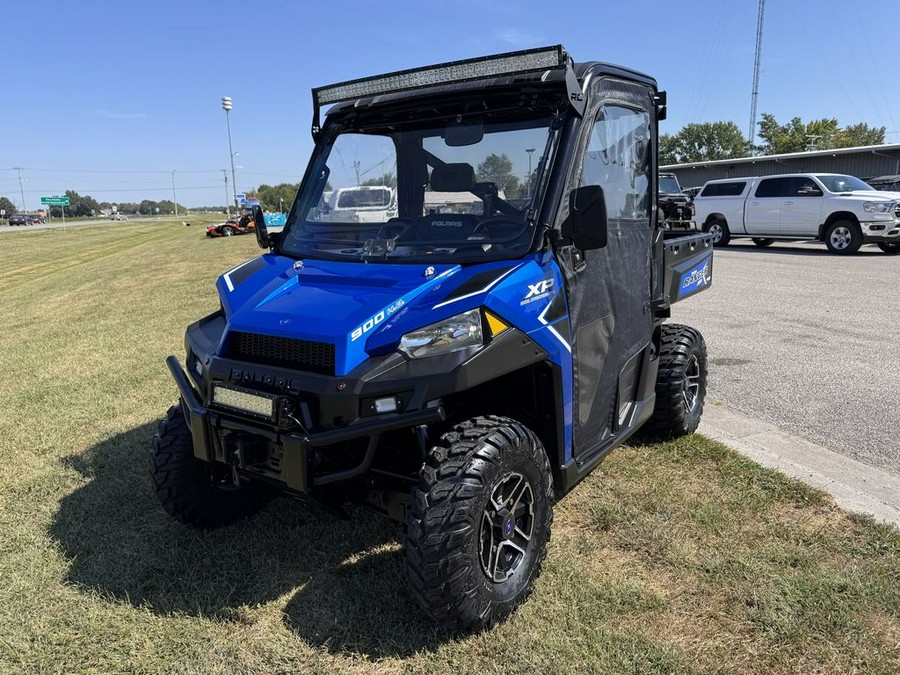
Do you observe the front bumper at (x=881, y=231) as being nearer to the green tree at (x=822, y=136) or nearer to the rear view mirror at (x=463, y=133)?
the rear view mirror at (x=463, y=133)

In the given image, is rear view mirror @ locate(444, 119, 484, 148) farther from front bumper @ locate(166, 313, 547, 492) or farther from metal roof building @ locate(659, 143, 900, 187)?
metal roof building @ locate(659, 143, 900, 187)

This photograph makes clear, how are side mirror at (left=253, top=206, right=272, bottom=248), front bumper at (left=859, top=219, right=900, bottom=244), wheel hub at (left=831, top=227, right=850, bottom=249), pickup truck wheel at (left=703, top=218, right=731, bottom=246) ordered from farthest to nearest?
pickup truck wheel at (left=703, top=218, right=731, bottom=246)
wheel hub at (left=831, top=227, right=850, bottom=249)
front bumper at (left=859, top=219, right=900, bottom=244)
side mirror at (left=253, top=206, right=272, bottom=248)

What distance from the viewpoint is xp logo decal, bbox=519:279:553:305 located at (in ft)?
9.21

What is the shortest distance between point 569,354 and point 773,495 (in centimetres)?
176

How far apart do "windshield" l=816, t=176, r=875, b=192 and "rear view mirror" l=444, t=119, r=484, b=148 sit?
615 inches

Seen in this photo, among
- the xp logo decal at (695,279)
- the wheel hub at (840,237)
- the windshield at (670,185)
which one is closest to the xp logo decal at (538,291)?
the xp logo decal at (695,279)

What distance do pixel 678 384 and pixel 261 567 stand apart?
292 centimetres

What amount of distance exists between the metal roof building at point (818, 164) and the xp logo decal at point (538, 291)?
32.2 metres

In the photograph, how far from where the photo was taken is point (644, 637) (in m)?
2.69

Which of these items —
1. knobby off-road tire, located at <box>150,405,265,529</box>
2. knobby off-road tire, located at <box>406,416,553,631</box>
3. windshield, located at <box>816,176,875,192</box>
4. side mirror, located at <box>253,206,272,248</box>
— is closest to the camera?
knobby off-road tire, located at <box>406,416,553,631</box>

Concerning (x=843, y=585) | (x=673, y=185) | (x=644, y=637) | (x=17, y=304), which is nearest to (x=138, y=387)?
(x=644, y=637)

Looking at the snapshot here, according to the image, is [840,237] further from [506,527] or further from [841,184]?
[506,527]

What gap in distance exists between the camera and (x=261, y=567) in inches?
129

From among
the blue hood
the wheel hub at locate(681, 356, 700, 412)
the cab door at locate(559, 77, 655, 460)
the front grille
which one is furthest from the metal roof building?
the front grille
